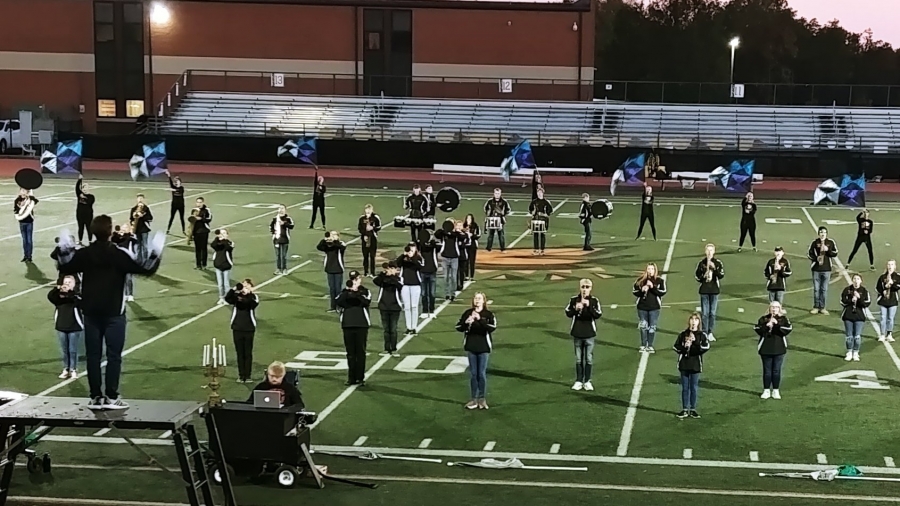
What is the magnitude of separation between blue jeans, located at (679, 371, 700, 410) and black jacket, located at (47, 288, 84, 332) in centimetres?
807

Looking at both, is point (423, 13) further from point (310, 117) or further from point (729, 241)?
point (729, 241)

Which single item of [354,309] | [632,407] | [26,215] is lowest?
[632,407]

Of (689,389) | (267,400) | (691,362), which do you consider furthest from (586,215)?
(267,400)

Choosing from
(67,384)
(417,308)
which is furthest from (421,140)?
→ (67,384)

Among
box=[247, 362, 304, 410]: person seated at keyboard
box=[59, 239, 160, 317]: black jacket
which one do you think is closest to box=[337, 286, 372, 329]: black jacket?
box=[247, 362, 304, 410]: person seated at keyboard

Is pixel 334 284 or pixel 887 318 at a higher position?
pixel 334 284

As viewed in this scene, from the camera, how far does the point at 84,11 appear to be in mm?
57281

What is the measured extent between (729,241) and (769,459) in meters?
18.6

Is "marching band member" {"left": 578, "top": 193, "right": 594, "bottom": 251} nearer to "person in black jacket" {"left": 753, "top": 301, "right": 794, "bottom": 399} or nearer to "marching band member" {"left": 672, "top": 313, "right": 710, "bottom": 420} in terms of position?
"person in black jacket" {"left": 753, "top": 301, "right": 794, "bottom": 399}

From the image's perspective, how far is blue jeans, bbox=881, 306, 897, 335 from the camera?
18439mm

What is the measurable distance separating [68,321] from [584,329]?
7.02 metres

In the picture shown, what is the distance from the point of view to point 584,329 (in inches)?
608

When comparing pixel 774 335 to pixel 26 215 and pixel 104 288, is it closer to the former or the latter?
pixel 104 288

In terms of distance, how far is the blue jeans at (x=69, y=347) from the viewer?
52.7ft
